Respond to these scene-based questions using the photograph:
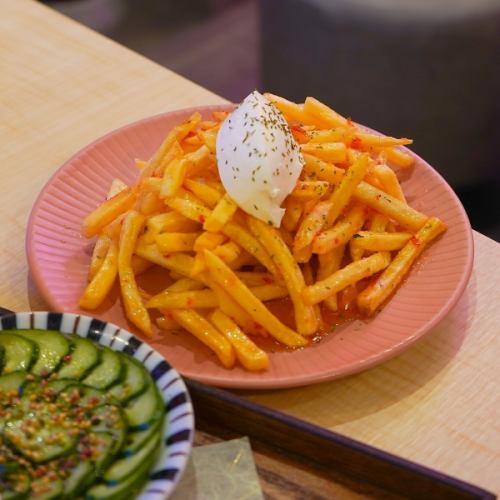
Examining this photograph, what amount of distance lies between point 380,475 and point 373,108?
2143 mm

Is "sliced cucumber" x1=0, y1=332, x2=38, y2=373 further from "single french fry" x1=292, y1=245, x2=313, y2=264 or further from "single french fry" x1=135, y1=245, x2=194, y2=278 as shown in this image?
"single french fry" x1=292, y1=245, x2=313, y2=264

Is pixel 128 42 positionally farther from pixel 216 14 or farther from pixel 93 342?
pixel 93 342

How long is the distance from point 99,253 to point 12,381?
515mm

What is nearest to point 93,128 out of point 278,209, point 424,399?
point 278,209

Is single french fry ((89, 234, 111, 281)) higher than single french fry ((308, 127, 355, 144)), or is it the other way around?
single french fry ((308, 127, 355, 144))

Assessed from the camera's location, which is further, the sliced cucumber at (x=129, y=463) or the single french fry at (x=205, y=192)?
the single french fry at (x=205, y=192)

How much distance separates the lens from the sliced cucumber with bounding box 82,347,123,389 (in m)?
1.41

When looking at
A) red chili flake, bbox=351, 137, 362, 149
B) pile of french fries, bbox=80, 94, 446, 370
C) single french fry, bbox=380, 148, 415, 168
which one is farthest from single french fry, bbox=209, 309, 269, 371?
single french fry, bbox=380, 148, 415, 168

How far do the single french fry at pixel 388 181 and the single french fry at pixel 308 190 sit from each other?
7.3 inches

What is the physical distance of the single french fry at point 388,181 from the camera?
194cm

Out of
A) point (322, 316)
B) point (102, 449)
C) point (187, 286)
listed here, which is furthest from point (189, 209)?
point (102, 449)

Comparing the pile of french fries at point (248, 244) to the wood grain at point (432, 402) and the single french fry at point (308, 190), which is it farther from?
the wood grain at point (432, 402)

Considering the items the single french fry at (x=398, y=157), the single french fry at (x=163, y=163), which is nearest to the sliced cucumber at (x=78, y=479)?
the single french fry at (x=163, y=163)

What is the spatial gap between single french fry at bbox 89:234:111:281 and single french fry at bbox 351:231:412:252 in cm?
56
